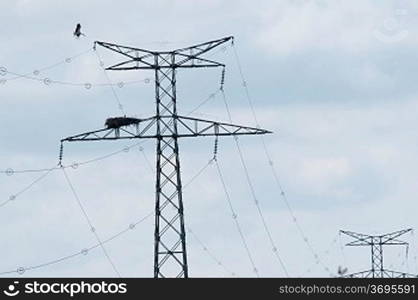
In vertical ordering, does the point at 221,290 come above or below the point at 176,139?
below

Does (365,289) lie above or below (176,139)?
below

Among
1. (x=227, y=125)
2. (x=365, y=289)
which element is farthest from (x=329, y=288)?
(x=227, y=125)

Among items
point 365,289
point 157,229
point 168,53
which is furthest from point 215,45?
point 365,289

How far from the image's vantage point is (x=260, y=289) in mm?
113688

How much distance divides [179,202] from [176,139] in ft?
14.0

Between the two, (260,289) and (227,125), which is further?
(227,125)

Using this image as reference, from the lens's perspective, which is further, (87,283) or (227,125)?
(227,125)

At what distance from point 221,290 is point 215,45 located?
31.9 metres

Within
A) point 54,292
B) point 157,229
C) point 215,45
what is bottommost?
point 54,292

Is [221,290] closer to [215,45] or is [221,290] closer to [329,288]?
[329,288]

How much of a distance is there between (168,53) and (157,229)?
1223cm

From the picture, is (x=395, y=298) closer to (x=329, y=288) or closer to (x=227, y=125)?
(x=329, y=288)

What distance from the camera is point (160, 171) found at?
138625 millimetres

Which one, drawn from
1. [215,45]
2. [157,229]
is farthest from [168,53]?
[157,229]
